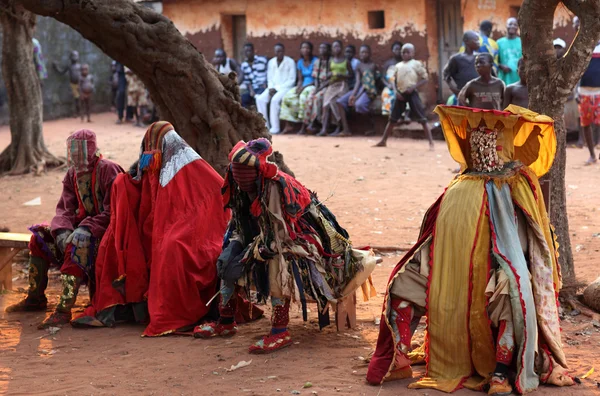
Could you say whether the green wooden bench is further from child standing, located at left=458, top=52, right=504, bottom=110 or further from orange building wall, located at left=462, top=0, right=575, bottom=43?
orange building wall, located at left=462, top=0, right=575, bottom=43

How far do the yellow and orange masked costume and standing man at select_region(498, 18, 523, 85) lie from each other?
10.7m

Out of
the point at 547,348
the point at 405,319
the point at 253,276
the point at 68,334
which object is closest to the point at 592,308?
the point at 547,348

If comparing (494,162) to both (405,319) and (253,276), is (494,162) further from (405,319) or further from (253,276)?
(253,276)

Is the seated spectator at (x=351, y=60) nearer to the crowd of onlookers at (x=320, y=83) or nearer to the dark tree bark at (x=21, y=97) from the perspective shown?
the crowd of onlookers at (x=320, y=83)

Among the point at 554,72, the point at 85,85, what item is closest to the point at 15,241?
the point at 554,72

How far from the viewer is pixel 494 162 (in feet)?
15.9

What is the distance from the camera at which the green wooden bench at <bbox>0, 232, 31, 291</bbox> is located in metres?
7.18

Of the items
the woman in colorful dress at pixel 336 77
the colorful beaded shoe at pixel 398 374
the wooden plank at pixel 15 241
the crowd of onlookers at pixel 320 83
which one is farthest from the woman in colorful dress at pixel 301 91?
the colorful beaded shoe at pixel 398 374

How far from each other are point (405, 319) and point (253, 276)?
1.23 m

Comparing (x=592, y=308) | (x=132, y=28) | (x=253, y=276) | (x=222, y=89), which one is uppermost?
(x=132, y=28)

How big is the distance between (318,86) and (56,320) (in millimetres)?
12781

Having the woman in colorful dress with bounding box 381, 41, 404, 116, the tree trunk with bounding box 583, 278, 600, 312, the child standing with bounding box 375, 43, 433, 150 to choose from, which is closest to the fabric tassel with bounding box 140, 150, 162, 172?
the tree trunk with bounding box 583, 278, 600, 312

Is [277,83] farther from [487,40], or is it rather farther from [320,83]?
[487,40]

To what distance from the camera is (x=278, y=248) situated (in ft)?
18.5
